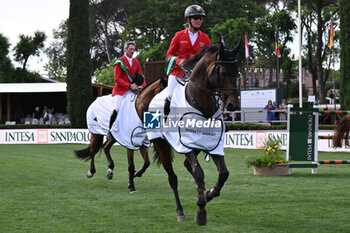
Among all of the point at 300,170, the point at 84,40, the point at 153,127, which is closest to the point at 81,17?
the point at 84,40

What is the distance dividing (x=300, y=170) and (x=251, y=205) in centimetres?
613

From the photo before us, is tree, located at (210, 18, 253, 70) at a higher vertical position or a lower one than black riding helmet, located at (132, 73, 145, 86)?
higher

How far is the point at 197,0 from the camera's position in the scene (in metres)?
51.4

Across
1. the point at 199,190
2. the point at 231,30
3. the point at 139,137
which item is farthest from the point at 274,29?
the point at 199,190

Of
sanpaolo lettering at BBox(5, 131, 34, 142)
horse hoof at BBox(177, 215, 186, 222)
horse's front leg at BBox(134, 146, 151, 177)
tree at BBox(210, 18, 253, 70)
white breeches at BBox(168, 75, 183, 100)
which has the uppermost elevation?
tree at BBox(210, 18, 253, 70)

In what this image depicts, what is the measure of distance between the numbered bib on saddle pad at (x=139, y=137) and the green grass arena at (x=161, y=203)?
894 mm

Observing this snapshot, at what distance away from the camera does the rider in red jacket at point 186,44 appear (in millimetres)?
7711

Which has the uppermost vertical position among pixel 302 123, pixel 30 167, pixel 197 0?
pixel 197 0

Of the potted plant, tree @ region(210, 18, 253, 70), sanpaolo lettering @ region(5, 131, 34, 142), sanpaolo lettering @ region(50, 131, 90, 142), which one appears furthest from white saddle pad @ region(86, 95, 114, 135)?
tree @ region(210, 18, 253, 70)

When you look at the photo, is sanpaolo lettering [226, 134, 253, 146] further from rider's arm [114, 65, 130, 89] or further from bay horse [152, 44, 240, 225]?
bay horse [152, 44, 240, 225]

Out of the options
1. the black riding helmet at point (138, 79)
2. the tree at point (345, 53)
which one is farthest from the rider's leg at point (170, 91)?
the tree at point (345, 53)

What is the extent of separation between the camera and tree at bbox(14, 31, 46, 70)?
47.4 metres

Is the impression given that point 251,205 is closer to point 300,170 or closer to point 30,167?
point 300,170

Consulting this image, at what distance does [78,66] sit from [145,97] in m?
22.8
